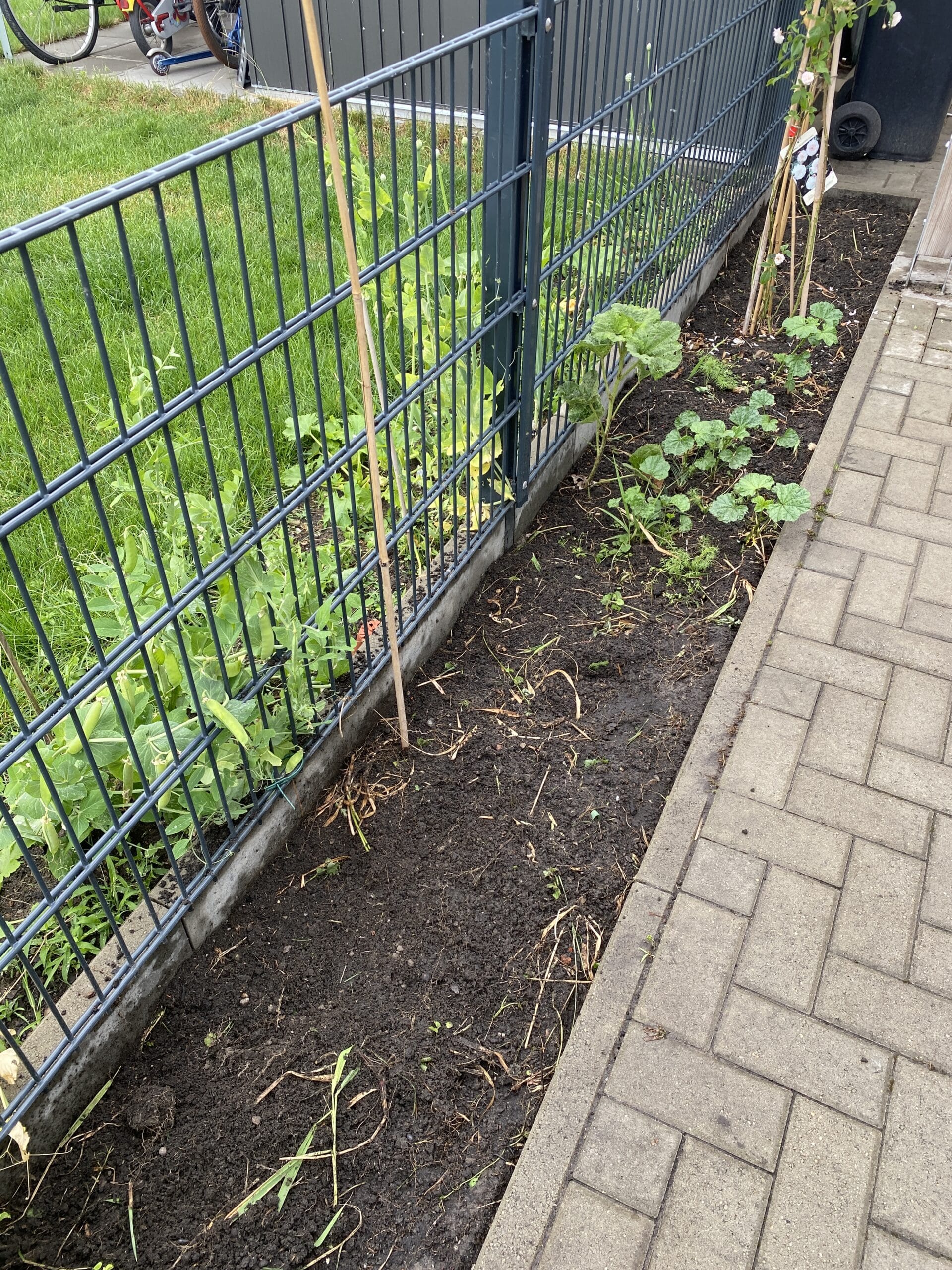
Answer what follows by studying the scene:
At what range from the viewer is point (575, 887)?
2.32 m

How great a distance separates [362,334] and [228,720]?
32.0 inches

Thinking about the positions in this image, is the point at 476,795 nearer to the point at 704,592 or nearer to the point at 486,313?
the point at 704,592

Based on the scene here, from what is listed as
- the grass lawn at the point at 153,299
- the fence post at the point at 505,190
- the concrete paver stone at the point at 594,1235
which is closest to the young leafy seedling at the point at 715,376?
the grass lawn at the point at 153,299

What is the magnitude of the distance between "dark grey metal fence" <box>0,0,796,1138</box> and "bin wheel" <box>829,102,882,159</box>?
2134mm

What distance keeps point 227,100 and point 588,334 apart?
491 cm

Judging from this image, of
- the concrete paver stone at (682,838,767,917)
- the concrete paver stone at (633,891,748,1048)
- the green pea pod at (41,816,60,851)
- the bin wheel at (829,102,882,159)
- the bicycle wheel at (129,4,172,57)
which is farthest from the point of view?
the bicycle wheel at (129,4,172,57)

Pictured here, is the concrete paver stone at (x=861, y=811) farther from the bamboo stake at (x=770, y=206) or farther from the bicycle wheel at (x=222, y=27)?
the bicycle wheel at (x=222, y=27)

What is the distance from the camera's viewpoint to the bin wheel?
20.4 feet

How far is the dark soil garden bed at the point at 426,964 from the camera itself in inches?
69.9

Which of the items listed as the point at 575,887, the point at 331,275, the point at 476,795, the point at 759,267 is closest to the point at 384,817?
the point at 476,795

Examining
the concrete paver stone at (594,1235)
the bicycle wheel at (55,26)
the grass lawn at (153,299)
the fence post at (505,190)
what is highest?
the fence post at (505,190)

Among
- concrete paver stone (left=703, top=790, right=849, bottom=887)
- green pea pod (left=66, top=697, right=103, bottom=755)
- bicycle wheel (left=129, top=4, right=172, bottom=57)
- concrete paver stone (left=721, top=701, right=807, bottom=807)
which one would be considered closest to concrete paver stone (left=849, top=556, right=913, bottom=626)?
concrete paver stone (left=721, top=701, right=807, bottom=807)

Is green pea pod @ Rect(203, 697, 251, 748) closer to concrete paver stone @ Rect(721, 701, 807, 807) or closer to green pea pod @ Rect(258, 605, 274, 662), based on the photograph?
green pea pod @ Rect(258, 605, 274, 662)

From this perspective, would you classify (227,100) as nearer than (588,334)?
No
